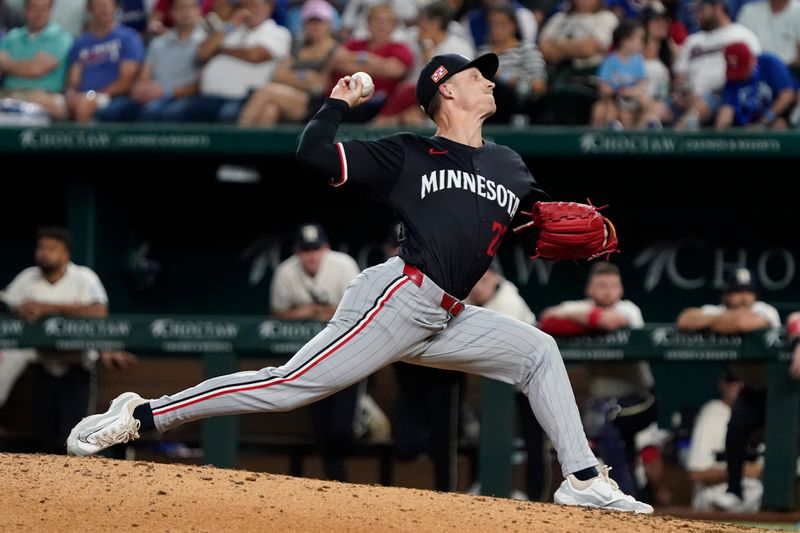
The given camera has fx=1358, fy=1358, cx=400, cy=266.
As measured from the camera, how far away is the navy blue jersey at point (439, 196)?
15.3ft

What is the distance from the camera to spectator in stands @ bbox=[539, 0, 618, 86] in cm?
891

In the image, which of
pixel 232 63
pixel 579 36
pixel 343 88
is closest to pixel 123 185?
pixel 232 63

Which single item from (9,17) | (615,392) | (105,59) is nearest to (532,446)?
(615,392)

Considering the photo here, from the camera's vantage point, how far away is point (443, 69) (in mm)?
4875

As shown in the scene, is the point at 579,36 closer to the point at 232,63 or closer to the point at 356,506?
the point at 232,63

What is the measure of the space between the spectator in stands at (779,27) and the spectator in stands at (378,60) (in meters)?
2.33

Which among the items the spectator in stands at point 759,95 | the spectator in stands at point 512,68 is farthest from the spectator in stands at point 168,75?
the spectator in stands at point 759,95

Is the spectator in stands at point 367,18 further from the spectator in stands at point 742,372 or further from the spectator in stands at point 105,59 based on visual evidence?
the spectator in stands at point 742,372

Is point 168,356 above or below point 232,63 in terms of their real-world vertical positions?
below

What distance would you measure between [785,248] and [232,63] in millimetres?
4000

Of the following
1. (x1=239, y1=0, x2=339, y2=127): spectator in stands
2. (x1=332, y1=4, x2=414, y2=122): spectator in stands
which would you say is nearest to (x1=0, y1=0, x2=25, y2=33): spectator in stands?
(x1=239, y1=0, x2=339, y2=127): spectator in stands

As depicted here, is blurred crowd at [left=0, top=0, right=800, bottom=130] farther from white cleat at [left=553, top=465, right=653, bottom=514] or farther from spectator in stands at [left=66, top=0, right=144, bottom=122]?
white cleat at [left=553, top=465, right=653, bottom=514]

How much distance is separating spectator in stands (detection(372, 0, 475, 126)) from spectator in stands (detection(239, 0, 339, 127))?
0.44 meters

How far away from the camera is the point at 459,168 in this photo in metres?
4.77
